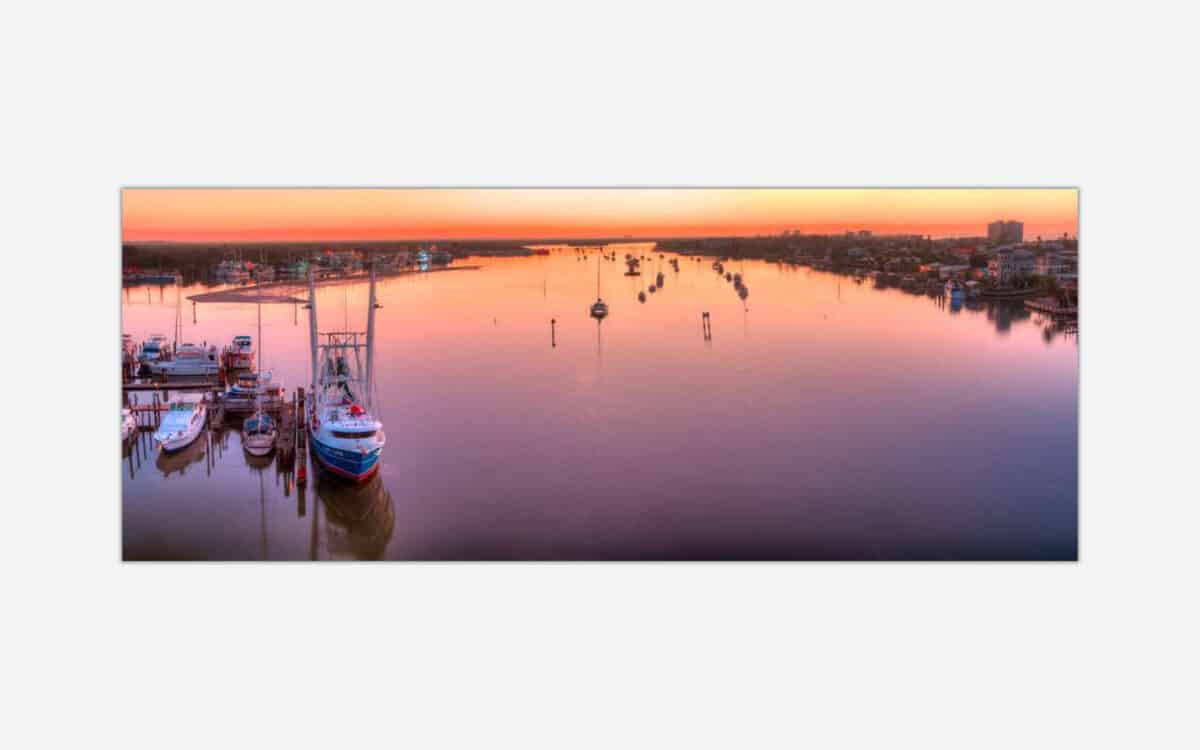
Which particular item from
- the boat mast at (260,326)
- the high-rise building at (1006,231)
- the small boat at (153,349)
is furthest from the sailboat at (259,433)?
the high-rise building at (1006,231)

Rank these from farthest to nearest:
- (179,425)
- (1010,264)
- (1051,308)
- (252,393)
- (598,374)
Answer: (598,374) < (252,393) < (179,425) < (1010,264) < (1051,308)

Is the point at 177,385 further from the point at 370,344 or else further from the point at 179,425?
the point at 370,344

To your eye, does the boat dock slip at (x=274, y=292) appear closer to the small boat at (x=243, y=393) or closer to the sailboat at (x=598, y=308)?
the small boat at (x=243, y=393)

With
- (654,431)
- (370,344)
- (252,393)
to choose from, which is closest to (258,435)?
(252,393)

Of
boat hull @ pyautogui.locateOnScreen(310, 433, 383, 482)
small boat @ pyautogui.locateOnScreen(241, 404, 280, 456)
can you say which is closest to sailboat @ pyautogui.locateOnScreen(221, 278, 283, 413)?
small boat @ pyautogui.locateOnScreen(241, 404, 280, 456)

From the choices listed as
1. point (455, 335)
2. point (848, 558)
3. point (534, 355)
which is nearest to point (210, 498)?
point (455, 335)

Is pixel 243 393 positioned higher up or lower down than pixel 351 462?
higher up
